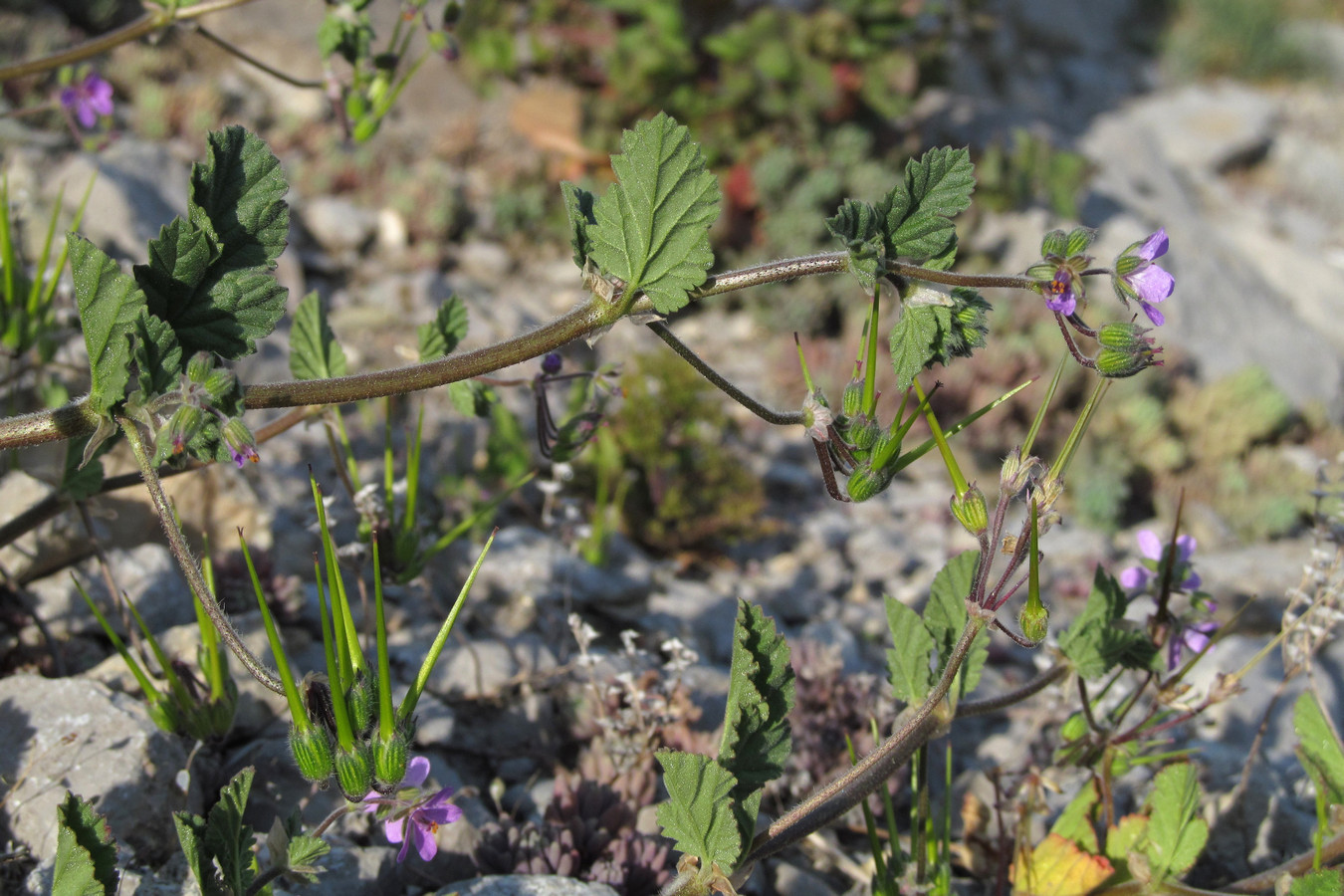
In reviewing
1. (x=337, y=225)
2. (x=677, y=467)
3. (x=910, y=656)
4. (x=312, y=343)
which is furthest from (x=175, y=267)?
(x=337, y=225)

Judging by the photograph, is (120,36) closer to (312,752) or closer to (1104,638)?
(312,752)

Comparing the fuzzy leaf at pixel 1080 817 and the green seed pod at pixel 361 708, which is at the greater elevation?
the green seed pod at pixel 361 708

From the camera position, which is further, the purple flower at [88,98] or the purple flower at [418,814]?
the purple flower at [88,98]

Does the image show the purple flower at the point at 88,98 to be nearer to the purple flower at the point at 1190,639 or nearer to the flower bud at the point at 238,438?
the flower bud at the point at 238,438

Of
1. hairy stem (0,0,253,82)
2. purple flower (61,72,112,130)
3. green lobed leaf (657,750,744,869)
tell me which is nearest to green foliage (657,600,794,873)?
green lobed leaf (657,750,744,869)

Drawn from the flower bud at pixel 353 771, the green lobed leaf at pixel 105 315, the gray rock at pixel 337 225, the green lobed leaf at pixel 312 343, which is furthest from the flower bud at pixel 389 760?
the gray rock at pixel 337 225
